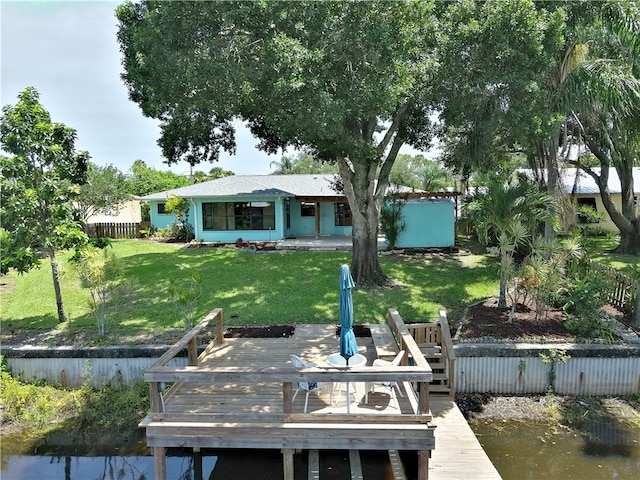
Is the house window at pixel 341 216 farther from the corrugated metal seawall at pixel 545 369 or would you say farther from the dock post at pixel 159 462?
the dock post at pixel 159 462

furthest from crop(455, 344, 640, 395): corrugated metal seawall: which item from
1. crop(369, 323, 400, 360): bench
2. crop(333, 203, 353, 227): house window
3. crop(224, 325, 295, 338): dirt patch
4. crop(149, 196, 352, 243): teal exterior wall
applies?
crop(333, 203, 353, 227): house window

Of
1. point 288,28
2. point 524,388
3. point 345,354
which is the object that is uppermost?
point 288,28

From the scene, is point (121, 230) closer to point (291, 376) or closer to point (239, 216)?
point (239, 216)

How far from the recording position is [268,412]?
564cm

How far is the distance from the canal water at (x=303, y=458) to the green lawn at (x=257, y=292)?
2.37 metres

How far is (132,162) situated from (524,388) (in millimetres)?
56656

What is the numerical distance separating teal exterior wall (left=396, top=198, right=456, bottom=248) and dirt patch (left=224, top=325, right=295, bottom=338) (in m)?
10.8

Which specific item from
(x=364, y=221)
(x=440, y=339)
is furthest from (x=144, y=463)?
(x=364, y=221)

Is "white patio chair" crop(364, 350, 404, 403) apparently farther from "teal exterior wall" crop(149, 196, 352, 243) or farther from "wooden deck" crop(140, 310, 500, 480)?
"teal exterior wall" crop(149, 196, 352, 243)

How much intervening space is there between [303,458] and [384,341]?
8.09 feet

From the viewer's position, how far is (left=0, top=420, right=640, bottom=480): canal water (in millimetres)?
5992

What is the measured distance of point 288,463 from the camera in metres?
5.40

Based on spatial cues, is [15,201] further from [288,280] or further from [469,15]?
[469,15]

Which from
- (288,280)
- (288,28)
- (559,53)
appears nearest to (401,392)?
(288,28)
